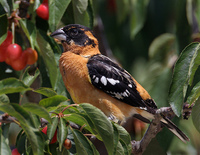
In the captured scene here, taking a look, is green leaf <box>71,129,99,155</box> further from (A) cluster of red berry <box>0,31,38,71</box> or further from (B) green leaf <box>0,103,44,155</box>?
(A) cluster of red berry <box>0,31,38,71</box>

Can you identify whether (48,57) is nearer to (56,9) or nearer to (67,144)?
(56,9)

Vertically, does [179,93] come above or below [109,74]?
above

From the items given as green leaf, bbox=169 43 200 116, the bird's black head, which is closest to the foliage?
green leaf, bbox=169 43 200 116

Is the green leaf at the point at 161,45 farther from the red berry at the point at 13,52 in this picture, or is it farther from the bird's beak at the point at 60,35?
the red berry at the point at 13,52

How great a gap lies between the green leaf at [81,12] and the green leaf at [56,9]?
31 centimetres

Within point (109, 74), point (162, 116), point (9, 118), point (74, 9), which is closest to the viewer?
point (9, 118)

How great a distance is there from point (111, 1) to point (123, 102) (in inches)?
178

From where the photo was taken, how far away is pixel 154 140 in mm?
4039

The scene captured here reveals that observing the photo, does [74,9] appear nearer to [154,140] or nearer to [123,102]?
[123,102]

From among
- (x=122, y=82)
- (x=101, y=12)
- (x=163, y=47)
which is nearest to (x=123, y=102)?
(x=122, y=82)

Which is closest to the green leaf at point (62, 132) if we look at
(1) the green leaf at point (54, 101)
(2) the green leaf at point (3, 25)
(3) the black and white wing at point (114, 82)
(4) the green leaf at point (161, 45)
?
(1) the green leaf at point (54, 101)

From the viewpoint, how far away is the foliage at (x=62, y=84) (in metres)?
2.58

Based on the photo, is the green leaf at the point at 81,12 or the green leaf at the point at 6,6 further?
the green leaf at the point at 81,12

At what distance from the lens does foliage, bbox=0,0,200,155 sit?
258 centimetres
